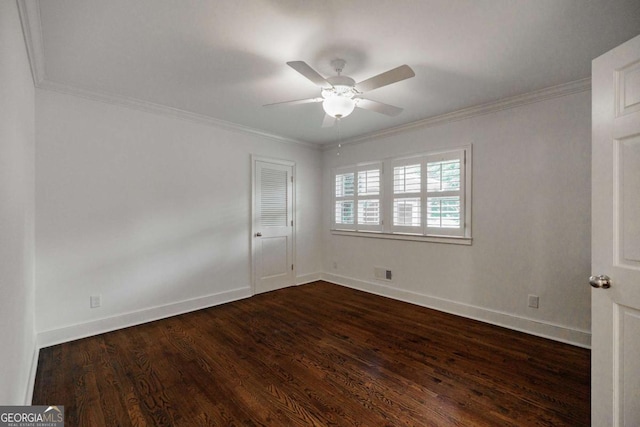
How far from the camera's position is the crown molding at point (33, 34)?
1625 millimetres

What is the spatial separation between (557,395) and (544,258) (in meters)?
A: 1.39

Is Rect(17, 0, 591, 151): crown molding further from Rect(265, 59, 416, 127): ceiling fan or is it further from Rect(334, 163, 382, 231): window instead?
Rect(265, 59, 416, 127): ceiling fan

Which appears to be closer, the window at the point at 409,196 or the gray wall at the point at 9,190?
the gray wall at the point at 9,190

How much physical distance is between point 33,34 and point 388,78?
2.40 meters

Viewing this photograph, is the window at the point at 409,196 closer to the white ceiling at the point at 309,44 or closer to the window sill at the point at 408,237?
the window sill at the point at 408,237

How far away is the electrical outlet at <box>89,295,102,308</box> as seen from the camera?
2.89m

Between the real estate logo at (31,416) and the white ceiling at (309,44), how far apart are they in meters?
2.09

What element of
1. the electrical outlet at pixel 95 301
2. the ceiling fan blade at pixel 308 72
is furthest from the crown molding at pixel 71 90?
the electrical outlet at pixel 95 301

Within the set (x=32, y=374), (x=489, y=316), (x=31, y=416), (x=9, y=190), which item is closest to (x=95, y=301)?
(x=32, y=374)

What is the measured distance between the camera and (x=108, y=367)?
7.54 feet

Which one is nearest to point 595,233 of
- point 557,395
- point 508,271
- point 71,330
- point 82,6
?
point 557,395

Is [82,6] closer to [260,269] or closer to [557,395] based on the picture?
[260,269]

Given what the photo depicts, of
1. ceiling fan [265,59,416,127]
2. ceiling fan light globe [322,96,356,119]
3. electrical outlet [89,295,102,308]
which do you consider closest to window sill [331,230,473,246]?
ceiling fan [265,59,416,127]

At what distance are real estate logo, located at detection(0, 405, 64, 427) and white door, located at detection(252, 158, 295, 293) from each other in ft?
8.92
